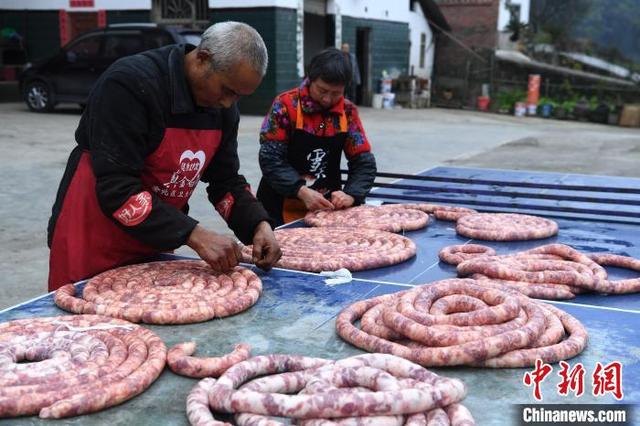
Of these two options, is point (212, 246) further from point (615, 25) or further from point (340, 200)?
point (615, 25)

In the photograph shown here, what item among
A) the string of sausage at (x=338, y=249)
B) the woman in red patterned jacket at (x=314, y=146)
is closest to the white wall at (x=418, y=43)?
the woman in red patterned jacket at (x=314, y=146)

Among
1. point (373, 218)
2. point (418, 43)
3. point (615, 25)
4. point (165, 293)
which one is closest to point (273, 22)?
point (418, 43)

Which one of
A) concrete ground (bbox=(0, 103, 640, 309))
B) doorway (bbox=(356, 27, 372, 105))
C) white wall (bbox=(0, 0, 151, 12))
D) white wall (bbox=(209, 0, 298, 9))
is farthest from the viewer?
doorway (bbox=(356, 27, 372, 105))

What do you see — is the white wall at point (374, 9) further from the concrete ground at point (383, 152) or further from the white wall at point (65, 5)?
the white wall at point (65, 5)

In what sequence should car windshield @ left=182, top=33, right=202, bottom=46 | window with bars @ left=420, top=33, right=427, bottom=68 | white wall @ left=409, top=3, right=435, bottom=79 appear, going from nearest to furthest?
car windshield @ left=182, top=33, right=202, bottom=46
white wall @ left=409, top=3, right=435, bottom=79
window with bars @ left=420, top=33, right=427, bottom=68

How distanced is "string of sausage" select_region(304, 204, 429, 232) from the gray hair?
61.2 inches

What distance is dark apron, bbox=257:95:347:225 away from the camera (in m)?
4.28

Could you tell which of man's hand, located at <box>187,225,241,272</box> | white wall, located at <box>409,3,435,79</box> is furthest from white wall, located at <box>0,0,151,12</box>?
man's hand, located at <box>187,225,241,272</box>

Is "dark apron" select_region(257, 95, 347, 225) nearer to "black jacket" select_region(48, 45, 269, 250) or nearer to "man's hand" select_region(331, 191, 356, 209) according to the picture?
"man's hand" select_region(331, 191, 356, 209)

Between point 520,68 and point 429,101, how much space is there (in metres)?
3.32

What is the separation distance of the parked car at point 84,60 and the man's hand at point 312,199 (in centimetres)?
1097

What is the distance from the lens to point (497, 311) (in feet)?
7.66

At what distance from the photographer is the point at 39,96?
1667 centimetres

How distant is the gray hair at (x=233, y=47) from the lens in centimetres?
261
